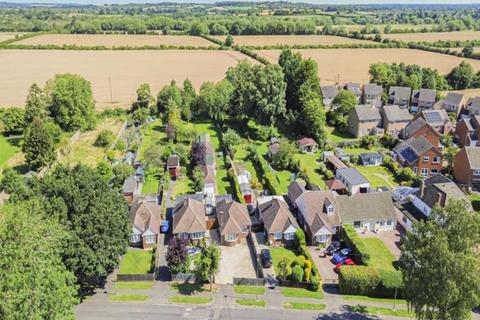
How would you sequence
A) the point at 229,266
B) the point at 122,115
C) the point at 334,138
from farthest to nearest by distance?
the point at 122,115
the point at 334,138
the point at 229,266

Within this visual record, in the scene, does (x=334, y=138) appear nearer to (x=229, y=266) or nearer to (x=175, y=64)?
(x=229, y=266)

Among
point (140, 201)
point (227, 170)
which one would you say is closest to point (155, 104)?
point (227, 170)

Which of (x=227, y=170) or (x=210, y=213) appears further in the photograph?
(x=227, y=170)

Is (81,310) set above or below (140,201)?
below

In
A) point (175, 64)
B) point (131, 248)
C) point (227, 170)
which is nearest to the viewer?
point (131, 248)

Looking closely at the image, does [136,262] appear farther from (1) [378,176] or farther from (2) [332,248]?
(1) [378,176]

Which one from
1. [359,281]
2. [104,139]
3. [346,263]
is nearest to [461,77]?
[346,263]

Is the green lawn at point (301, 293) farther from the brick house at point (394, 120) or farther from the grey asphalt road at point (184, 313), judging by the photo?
the brick house at point (394, 120)
